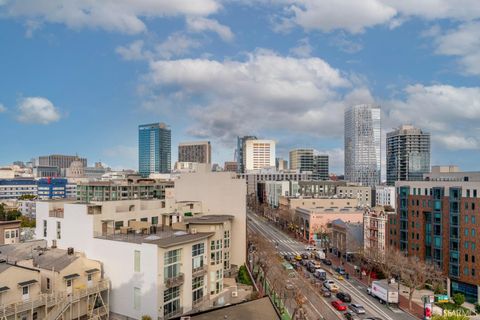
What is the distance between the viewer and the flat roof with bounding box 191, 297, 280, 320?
85.5 ft

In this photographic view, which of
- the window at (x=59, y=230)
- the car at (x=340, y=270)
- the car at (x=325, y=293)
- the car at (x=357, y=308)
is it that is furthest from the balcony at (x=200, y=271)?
the car at (x=340, y=270)

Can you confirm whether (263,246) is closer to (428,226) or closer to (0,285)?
(428,226)

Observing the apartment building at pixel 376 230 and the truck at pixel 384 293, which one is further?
the apartment building at pixel 376 230

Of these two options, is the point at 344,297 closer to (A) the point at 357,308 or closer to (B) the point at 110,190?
(A) the point at 357,308

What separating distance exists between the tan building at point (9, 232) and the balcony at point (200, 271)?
154 ft

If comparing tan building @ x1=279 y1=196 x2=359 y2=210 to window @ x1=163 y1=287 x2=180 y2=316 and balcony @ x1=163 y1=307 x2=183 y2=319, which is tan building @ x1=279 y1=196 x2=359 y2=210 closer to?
balcony @ x1=163 y1=307 x2=183 y2=319

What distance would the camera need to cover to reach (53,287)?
3772 cm

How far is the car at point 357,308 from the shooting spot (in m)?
49.4


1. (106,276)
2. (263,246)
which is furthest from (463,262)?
(106,276)

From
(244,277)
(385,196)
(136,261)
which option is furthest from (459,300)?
(385,196)

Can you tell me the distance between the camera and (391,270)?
60750 millimetres

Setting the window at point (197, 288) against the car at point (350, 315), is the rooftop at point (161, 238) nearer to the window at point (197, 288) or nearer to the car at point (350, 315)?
the window at point (197, 288)

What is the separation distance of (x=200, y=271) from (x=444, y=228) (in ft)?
128

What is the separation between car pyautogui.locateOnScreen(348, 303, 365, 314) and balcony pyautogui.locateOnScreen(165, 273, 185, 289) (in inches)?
901
